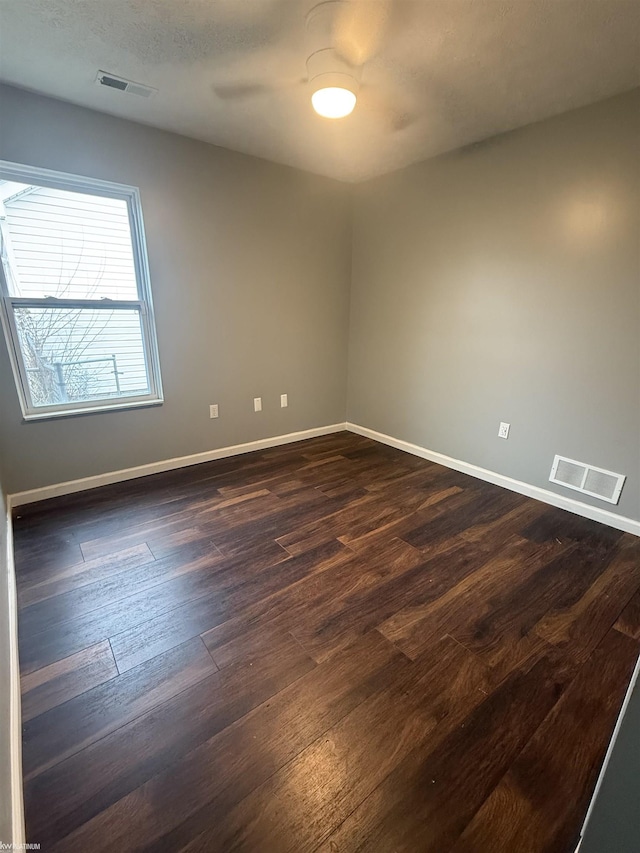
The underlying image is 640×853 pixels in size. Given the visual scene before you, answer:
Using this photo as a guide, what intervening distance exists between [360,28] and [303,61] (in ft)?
1.13

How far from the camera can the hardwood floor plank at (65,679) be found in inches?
50.6

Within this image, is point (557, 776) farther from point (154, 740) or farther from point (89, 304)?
point (89, 304)

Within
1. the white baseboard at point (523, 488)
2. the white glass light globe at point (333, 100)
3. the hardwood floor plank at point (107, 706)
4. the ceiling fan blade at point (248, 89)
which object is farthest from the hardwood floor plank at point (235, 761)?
the ceiling fan blade at point (248, 89)

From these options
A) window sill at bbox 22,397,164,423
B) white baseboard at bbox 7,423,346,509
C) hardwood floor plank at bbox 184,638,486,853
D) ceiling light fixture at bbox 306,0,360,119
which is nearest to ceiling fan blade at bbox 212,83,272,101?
ceiling light fixture at bbox 306,0,360,119

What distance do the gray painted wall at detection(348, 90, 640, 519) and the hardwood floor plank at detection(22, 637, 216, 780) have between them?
2565mm

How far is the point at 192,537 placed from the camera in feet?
7.35

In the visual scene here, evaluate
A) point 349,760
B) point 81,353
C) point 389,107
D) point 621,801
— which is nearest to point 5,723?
point 349,760

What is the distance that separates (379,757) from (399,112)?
3180mm

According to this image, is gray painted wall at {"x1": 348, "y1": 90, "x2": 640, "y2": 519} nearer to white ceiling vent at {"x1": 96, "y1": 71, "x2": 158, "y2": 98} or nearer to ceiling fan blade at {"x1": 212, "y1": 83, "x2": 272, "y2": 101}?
ceiling fan blade at {"x1": 212, "y1": 83, "x2": 272, "y2": 101}

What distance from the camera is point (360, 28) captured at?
5.17 ft

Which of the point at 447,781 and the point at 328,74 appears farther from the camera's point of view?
Answer: the point at 328,74

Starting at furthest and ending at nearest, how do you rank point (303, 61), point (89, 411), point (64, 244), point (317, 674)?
1. point (89, 411)
2. point (64, 244)
3. point (303, 61)
4. point (317, 674)

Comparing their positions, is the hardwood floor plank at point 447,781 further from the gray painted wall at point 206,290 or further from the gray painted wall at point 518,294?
the gray painted wall at point 206,290

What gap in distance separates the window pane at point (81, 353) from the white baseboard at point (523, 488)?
2.42 m
